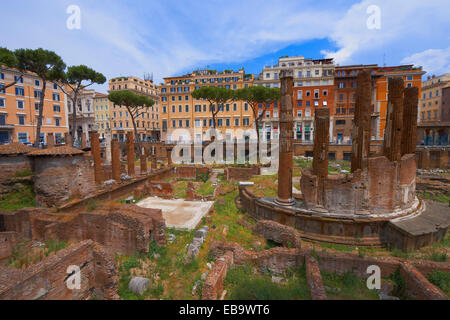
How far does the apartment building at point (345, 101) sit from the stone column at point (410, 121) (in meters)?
31.0

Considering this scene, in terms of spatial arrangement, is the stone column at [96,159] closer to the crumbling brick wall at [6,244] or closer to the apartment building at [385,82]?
the crumbling brick wall at [6,244]

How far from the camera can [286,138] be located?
11891mm

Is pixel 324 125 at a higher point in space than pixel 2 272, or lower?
higher

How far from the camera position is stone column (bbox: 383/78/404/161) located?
435 inches

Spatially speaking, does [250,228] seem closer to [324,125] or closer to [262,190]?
[262,190]

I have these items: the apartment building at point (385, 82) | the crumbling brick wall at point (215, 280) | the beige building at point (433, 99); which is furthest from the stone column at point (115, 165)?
the beige building at point (433, 99)

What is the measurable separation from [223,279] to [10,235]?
9072mm

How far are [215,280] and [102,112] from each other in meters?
56.4

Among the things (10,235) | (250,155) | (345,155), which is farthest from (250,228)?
(345,155)

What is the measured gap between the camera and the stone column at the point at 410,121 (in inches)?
487

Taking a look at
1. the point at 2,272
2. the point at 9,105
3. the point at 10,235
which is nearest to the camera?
the point at 2,272

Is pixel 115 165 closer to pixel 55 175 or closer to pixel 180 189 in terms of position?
pixel 180 189

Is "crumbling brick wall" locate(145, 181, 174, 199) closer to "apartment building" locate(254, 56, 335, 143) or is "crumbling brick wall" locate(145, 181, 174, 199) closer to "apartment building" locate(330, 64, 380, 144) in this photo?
"apartment building" locate(254, 56, 335, 143)

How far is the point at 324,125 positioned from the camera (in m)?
11.1
